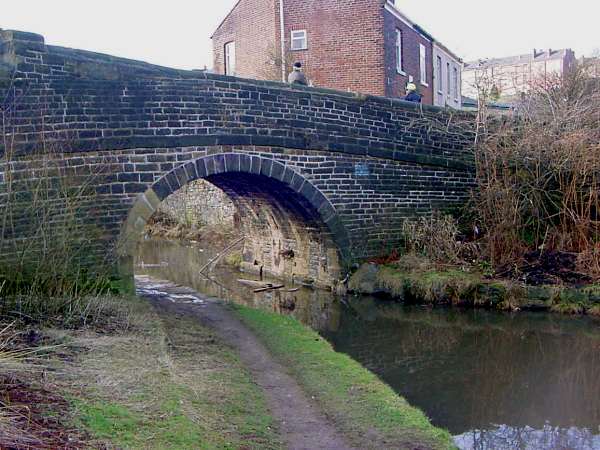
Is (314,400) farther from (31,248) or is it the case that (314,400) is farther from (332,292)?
(332,292)

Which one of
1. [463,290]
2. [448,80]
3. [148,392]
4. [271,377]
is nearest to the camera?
[148,392]

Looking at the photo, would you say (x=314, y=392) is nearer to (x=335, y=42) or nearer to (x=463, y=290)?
(x=463, y=290)

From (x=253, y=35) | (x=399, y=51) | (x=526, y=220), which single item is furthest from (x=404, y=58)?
(x=526, y=220)

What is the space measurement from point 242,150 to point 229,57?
14.0 meters

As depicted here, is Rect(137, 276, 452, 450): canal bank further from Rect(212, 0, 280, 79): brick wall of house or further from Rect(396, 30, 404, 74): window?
Rect(396, 30, 404, 74): window

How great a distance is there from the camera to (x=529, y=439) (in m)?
6.07

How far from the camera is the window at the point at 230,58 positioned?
23.5 meters

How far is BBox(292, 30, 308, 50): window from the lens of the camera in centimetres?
2025

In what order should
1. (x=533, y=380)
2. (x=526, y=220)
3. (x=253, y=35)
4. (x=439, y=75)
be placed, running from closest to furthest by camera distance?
(x=533, y=380) < (x=526, y=220) < (x=253, y=35) < (x=439, y=75)

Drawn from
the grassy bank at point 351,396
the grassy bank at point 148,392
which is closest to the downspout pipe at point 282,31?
the grassy bank at point 351,396

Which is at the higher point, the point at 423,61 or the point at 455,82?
the point at 455,82

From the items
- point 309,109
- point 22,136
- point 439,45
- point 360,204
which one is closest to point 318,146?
point 309,109

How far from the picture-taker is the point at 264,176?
37.9 feet

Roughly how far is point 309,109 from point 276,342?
5.42m
